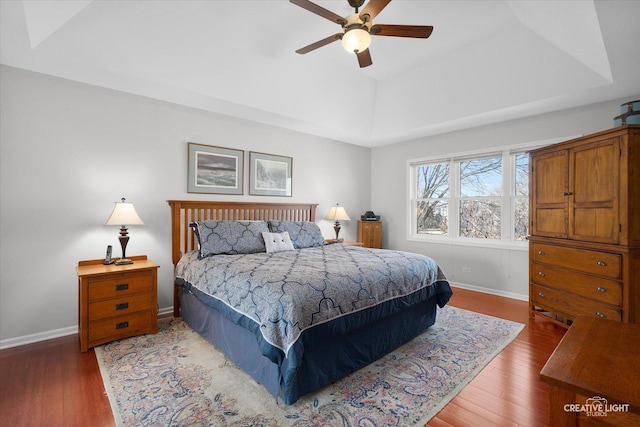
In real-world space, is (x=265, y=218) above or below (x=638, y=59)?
below

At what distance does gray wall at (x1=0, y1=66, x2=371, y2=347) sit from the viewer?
8.88ft

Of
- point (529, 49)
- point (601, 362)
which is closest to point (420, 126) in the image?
point (529, 49)

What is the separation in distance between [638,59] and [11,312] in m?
6.08

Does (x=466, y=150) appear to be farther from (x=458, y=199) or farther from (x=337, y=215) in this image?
(x=337, y=215)

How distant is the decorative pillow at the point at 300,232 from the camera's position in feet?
12.5

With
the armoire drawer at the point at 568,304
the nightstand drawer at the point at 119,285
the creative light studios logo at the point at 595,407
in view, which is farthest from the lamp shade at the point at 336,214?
the creative light studios logo at the point at 595,407

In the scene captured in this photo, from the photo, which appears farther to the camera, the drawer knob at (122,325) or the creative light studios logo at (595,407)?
the drawer knob at (122,325)

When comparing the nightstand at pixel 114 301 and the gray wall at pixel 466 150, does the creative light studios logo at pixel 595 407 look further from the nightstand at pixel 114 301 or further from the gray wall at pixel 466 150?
the gray wall at pixel 466 150

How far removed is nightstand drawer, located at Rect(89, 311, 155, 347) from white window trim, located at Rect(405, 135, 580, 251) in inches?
167

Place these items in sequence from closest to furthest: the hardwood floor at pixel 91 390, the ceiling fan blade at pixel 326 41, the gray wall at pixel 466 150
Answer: the hardwood floor at pixel 91 390 → the ceiling fan blade at pixel 326 41 → the gray wall at pixel 466 150

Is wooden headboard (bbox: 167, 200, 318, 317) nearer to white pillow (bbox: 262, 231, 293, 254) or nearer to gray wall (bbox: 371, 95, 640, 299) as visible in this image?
white pillow (bbox: 262, 231, 293, 254)

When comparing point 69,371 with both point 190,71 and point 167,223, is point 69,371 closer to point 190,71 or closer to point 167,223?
point 167,223

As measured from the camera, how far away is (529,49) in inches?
127

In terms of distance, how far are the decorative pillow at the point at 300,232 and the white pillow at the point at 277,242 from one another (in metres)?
0.19
